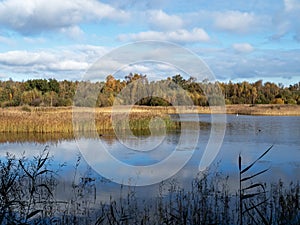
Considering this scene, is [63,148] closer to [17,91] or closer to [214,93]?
[214,93]

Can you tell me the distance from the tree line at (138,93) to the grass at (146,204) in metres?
14.0

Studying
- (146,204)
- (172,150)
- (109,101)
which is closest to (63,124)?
(172,150)

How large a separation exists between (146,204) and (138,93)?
1569 cm

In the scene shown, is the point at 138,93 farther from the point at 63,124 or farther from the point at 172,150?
the point at 172,150

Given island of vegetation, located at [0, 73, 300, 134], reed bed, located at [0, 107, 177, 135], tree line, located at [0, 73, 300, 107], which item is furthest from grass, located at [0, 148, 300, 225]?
tree line, located at [0, 73, 300, 107]

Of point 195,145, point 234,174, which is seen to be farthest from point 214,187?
point 195,145

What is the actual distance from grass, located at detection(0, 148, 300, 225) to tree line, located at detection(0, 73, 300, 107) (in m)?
14.0

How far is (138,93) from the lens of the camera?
794 inches

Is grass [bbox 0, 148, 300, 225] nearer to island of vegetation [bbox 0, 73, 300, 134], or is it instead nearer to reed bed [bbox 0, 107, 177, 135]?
reed bed [bbox 0, 107, 177, 135]

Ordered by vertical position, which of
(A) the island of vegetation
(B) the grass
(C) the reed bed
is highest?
(A) the island of vegetation

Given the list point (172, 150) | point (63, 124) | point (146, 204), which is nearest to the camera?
point (146, 204)

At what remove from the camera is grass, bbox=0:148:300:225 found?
3.76 m

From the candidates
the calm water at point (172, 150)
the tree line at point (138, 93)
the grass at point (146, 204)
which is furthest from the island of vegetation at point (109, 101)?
the grass at point (146, 204)

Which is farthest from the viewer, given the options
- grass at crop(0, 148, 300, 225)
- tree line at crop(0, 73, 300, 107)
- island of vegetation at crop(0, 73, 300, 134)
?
tree line at crop(0, 73, 300, 107)
